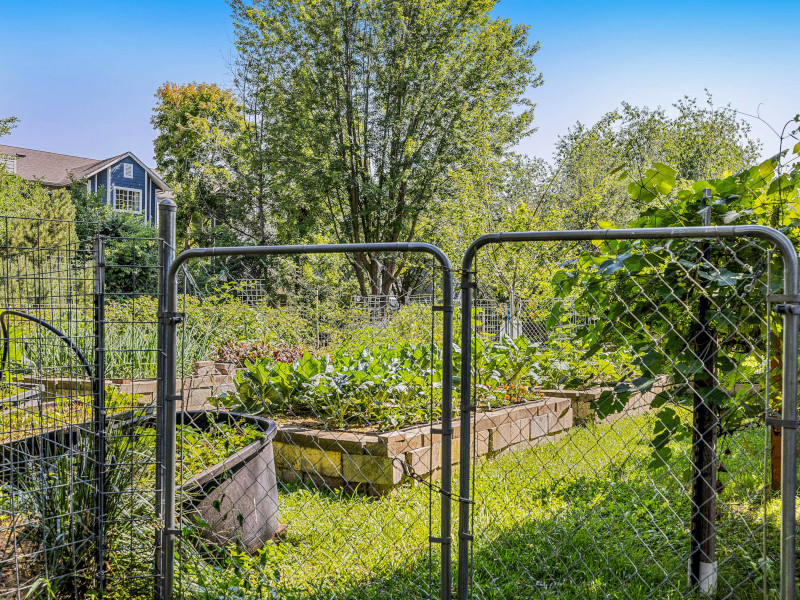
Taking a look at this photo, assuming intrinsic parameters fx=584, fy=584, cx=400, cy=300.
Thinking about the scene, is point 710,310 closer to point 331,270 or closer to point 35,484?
point 35,484

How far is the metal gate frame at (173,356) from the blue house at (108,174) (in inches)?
1249

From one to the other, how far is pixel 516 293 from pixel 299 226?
384 inches

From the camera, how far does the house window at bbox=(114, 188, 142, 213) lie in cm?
3288

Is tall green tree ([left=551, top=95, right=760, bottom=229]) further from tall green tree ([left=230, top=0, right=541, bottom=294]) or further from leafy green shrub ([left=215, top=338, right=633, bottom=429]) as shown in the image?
leafy green shrub ([left=215, top=338, right=633, bottom=429])

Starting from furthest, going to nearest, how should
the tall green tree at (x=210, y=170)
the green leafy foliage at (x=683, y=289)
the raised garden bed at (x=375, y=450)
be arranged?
the tall green tree at (x=210, y=170) < the raised garden bed at (x=375, y=450) < the green leafy foliage at (x=683, y=289)

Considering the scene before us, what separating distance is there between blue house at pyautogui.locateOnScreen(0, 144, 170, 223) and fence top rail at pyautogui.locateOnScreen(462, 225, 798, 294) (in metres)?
32.7

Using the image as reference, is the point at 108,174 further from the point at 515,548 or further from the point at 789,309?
the point at 789,309

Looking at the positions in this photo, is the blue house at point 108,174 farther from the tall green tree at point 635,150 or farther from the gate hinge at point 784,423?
the gate hinge at point 784,423

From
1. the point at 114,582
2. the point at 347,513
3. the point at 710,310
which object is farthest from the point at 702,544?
the point at 114,582

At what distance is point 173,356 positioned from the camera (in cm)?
243

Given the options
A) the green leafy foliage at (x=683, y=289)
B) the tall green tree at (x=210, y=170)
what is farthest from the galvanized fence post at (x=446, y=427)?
the tall green tree at (x=210, y=170)

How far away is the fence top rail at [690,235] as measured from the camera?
5.75 feet

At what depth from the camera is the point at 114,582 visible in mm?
2471

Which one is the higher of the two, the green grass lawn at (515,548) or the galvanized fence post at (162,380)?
the galvanized fence post at (162,380)
